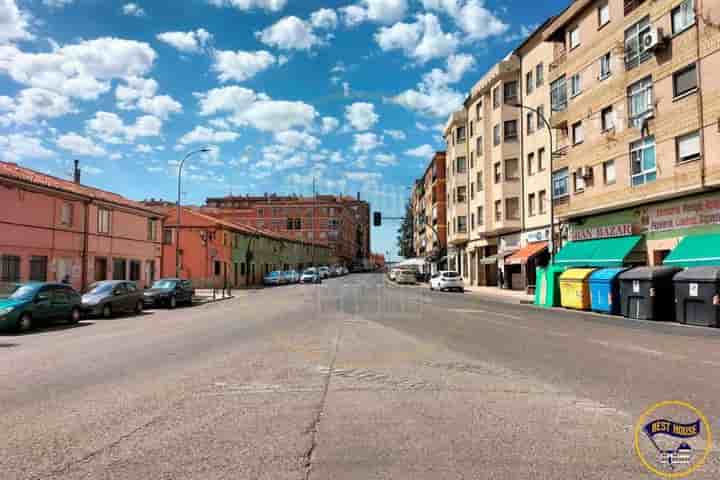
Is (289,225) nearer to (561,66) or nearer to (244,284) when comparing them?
(244,284)

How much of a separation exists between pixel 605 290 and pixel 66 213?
1049 inches

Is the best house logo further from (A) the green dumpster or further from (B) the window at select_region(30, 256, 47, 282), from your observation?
(B) the window at select_region(30, 256, 47, 282)

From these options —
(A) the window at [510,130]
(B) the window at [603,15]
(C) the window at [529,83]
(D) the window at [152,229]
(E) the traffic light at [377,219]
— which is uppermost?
(C) the window at [529,83]

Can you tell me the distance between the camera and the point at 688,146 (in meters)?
20.7

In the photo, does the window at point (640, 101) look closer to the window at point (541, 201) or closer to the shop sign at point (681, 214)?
the shop sign at point (681, 214)

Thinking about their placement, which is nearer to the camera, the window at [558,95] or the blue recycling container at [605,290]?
the blue recycling container at [605,290]

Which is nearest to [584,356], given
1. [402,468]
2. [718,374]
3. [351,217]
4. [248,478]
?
[718,374]

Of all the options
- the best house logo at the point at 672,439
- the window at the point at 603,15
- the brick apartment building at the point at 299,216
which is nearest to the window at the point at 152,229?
the window at the point at 603,15

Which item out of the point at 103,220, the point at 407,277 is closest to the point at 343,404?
the point at 103,220

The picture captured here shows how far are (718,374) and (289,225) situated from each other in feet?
373

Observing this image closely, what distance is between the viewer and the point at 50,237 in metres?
27.0

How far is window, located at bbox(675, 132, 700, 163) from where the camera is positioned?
66.3 feet

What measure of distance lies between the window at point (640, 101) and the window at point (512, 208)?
17167 millimetres

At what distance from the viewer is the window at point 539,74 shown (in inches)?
1498
